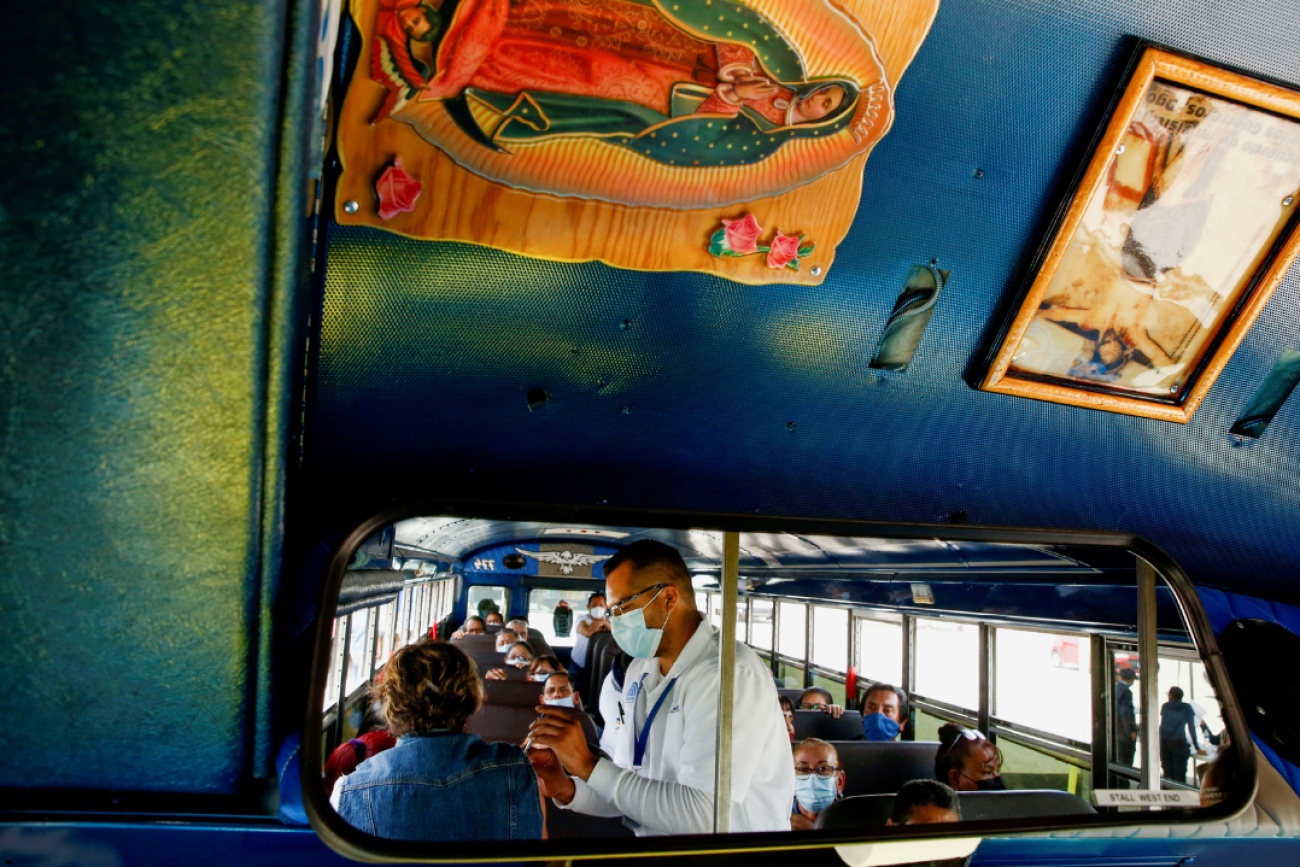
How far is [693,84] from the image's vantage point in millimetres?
1452

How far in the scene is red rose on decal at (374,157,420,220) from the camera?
1457mm

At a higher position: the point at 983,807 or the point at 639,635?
the point at 639,635

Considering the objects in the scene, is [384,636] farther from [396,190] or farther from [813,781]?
[813,781]

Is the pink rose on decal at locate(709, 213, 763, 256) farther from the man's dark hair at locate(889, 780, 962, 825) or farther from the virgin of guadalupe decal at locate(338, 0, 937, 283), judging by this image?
the man's dark hair at locate(889, 780, 962, 825)

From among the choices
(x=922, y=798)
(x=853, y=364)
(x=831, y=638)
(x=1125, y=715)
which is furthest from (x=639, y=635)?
(x=1125, y=715)

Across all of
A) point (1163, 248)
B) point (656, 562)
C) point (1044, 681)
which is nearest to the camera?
point (656, 562)

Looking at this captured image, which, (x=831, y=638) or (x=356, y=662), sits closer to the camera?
(x=356, y=662)

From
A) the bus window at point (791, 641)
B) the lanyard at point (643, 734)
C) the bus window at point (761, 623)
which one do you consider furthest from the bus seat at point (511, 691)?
the bus window at point (791, 641)

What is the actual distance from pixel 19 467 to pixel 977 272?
201cm

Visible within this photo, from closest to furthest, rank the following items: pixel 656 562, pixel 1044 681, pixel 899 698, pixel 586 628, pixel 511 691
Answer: pixel 511 691 → pixel 586 628 → pixel 656 562 → pixel 899 698 → pixel 1044 681

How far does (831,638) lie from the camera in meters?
2.03

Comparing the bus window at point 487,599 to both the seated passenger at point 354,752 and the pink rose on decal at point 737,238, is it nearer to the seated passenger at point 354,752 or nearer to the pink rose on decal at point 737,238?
the seated passenger at point 354,752

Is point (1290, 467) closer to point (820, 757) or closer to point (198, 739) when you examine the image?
point (820, 757)

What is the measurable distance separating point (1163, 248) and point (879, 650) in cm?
124
